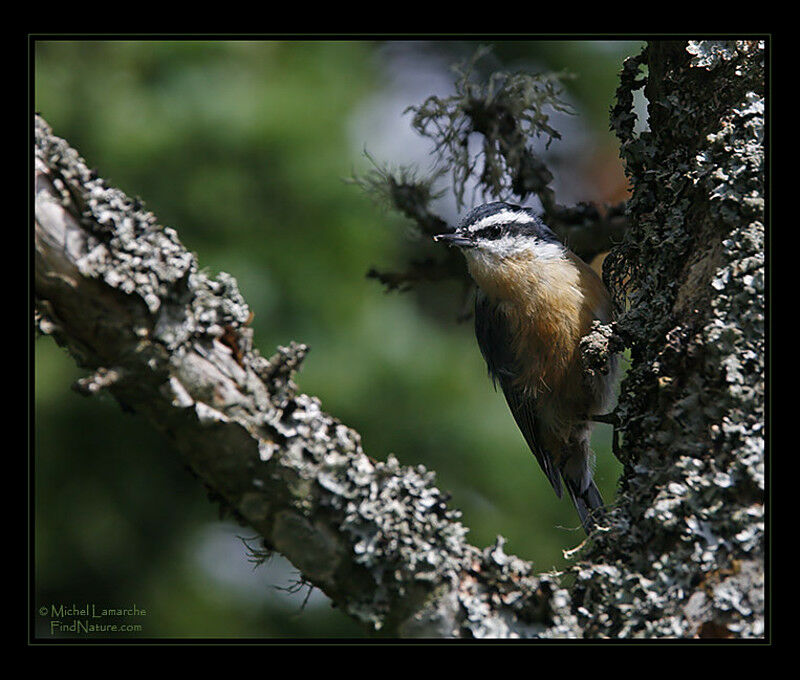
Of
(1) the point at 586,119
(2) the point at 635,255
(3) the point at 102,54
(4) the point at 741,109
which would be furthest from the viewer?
(1) the point at 586,119

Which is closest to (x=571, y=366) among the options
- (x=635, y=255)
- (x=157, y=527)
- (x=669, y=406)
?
(x=635, y=255)

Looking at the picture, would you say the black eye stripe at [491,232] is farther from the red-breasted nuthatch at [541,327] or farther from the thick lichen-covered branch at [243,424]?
the thick lichen-covered branch at [243,424]

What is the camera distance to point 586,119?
410cm

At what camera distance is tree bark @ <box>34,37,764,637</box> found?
141 cm

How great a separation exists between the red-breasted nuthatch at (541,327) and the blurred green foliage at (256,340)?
297 millimetres

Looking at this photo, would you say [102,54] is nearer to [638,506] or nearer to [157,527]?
[157,527]

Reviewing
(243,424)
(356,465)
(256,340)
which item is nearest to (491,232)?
(256,340)

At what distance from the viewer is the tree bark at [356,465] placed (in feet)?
4.62

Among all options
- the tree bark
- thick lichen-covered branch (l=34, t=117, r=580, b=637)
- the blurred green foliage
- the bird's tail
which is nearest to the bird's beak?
the blurred green foliage

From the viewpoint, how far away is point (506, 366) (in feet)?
10.1

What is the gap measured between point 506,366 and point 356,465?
164cm

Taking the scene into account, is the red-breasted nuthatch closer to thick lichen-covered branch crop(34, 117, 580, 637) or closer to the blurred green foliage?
the blurred green foliage

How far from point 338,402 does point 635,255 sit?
146 cm

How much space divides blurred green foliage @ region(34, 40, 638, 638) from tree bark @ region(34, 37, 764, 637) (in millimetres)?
1692
